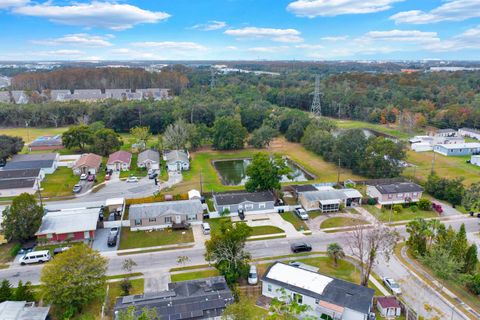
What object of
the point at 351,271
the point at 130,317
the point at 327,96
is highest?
the point at 327,96

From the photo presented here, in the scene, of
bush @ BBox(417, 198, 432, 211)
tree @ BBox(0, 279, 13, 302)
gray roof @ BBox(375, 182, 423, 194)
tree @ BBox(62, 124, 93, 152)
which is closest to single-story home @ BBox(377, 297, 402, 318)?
gray roof @ BBox(375, 182, 423, 194)

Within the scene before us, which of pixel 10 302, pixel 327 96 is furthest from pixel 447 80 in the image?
pixel 10 302

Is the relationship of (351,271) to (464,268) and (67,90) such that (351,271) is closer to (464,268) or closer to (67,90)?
(464,268)

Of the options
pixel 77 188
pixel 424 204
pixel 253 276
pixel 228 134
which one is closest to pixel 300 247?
pixel 253 276

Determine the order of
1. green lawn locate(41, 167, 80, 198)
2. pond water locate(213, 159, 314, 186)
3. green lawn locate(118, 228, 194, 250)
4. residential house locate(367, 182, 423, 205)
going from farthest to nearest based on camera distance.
Answer: pond water locate(213, 159, 314, 186) → green lawn locate(41, 167, 80, 198) → residential house locate(367, 182, 423, 205) → green lawn locate(118, 228, 194, 250)

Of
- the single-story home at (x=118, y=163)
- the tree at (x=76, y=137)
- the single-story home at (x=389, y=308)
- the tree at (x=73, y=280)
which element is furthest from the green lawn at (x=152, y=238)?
the tree at (x=76, y=137)

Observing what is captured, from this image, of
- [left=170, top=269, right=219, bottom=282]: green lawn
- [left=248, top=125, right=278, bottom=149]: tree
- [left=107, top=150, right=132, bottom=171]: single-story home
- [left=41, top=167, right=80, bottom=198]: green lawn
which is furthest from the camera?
[left=248, top=125, right=278, bottom=149]: tree

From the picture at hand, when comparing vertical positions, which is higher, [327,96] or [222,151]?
[327,96]

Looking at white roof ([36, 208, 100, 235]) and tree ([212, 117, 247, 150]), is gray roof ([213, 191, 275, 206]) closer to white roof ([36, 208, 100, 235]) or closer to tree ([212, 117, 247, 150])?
white roof ([36, 208, 100, 235])
